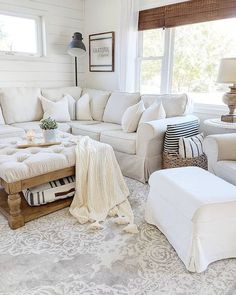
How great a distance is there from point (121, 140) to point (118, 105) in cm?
84

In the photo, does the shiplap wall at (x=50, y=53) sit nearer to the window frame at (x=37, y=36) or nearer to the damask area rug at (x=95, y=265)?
the window frame at (x=37, y=36)

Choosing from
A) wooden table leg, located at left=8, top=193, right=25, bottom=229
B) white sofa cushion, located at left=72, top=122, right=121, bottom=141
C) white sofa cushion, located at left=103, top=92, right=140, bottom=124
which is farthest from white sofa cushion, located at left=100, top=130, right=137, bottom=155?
wooden table leg, located at left=8, top=193, right=25, bottom=229

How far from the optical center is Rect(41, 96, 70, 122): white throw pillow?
375cm

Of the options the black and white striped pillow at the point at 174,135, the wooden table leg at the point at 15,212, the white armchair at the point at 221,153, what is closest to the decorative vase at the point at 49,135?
the wooden table leg at the point at 15,212

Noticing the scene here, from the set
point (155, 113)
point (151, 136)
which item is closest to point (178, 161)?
point (151, 136)

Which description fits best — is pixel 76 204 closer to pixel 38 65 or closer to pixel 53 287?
pixel 53 287

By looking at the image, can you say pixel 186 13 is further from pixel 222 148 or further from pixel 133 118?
pixel 222 148

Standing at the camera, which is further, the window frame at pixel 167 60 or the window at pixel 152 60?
the window at pixel 152 60

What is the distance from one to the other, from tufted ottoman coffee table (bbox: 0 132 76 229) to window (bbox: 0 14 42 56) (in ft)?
6.91

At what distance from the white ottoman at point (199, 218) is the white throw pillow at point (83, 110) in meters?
2.39

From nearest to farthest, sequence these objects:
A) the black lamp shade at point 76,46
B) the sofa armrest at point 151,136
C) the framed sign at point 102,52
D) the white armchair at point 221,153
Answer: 1. the white armchair at point 221,153
2. the sofa armrest at point 151,136
3. the black lamp shade at point 76,46
4. the framed sign at point 102,52

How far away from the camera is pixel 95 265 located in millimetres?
1628

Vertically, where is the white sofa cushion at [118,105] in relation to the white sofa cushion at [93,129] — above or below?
above

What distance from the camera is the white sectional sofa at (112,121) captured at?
2842 mm
